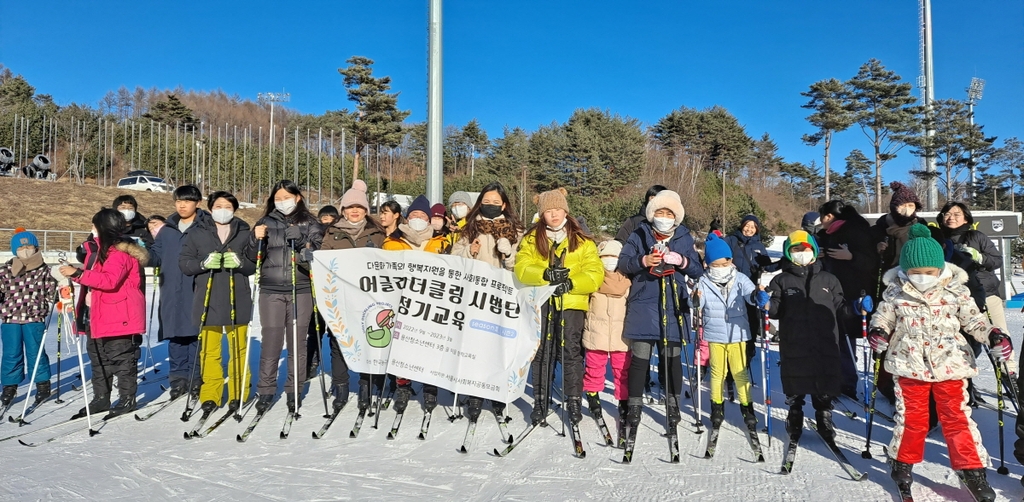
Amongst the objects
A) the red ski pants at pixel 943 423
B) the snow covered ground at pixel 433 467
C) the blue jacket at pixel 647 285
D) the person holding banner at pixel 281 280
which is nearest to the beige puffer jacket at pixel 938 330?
the red ski pants at pixel 943 423

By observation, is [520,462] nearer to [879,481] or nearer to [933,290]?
[879,481]

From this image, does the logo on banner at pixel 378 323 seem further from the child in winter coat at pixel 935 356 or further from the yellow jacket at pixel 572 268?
the child in winter coat at pixel 935 356

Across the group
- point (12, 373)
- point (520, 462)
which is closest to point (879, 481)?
point (520, 462)

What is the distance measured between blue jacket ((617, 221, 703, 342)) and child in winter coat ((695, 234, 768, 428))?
0.21m

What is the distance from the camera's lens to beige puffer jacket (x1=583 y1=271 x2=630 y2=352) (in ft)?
17.4

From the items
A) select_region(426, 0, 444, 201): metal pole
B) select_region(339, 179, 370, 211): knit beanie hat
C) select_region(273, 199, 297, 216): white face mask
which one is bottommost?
Answer: select_region(273, 199, 297, 216): white face mask

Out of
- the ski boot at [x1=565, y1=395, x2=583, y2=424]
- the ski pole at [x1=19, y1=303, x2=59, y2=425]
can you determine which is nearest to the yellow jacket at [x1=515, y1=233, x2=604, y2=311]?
the ski boot at [x1=565, y1=395, x2=583, y2=424]

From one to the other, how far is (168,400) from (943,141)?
158 feet

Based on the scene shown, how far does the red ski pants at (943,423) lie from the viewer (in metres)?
3.80

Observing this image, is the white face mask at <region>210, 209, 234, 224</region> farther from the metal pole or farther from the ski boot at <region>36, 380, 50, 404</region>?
the metal pole

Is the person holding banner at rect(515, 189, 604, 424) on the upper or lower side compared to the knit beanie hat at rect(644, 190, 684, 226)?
lower

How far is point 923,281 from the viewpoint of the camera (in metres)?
3.87

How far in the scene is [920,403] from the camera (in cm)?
394

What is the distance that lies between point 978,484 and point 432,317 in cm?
402
